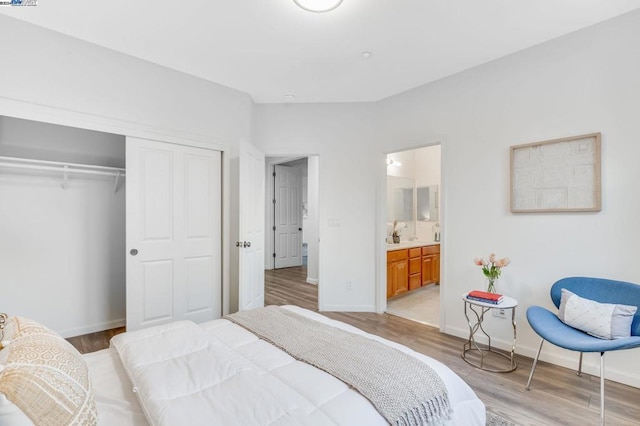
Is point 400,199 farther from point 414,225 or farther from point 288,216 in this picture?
point 288,216

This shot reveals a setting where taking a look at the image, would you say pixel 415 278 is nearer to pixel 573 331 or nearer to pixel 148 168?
pixel 573 331

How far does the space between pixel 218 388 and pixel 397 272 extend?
12.2ft

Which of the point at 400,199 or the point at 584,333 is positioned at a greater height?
the point at 400,199

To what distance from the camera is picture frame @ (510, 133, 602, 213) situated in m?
2.45

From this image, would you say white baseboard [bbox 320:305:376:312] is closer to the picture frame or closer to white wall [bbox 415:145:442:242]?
the picture frame

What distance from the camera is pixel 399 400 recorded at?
3.76ft

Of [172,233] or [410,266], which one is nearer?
[172,233]

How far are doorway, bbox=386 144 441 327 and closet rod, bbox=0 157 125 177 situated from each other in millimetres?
3544

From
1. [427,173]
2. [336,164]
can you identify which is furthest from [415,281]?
[336,164]

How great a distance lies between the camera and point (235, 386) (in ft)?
3.79

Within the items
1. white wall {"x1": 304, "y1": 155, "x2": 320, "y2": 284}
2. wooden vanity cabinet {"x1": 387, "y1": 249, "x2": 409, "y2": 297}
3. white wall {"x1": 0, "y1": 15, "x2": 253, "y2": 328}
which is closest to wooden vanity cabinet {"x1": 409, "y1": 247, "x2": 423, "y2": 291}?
wooden vanity cabinet {"x1": 387, "y1": 249, "x2": 409, "y2": 297}

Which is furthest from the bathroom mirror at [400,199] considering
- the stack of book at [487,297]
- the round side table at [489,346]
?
the stack of book at [487,297]

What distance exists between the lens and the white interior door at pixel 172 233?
3.02 metres

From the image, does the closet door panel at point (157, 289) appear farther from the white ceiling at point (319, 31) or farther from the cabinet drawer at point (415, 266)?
the cabinet drawer at point (415, 266)
